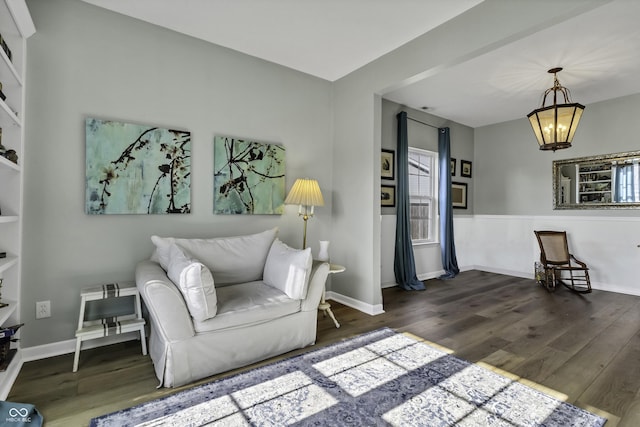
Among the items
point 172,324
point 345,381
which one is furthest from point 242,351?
point 345,381

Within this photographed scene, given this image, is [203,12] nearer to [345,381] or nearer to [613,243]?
[345,381]

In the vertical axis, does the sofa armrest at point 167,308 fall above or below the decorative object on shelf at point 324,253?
below

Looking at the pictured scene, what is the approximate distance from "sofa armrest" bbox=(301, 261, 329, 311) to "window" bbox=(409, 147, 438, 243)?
9.28ft

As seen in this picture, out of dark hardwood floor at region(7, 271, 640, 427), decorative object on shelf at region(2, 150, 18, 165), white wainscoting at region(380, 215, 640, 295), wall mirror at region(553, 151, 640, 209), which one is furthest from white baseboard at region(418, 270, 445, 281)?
decorative object on shelf at region(2, 150, 18, 165)

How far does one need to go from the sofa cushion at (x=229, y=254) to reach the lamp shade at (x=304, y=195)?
1.51ft

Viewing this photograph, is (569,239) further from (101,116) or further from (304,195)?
(101,116)

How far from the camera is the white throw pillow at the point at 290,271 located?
7.93ft

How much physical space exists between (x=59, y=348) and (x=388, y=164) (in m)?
4.00

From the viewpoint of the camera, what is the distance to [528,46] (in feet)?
9.95

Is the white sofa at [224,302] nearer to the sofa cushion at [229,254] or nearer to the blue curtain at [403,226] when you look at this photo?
the sofa cushion at [229,254]

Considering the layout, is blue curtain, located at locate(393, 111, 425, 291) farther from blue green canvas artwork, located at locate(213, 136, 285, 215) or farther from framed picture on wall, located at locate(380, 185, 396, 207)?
blue green canvas artwork, located at locate(213, 136, 285, 215)

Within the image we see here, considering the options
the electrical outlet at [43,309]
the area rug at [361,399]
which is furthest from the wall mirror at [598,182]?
the electrical outlet at [43,309]

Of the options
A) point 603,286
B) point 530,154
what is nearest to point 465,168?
point 530,154

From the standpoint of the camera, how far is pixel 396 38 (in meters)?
2.99
